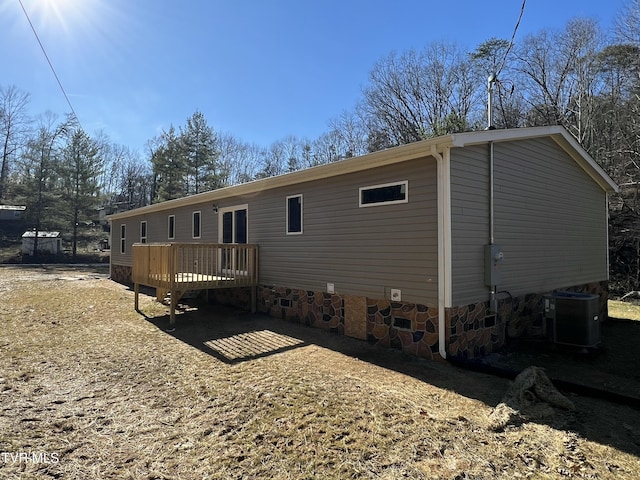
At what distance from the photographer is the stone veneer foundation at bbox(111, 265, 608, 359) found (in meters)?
5.23

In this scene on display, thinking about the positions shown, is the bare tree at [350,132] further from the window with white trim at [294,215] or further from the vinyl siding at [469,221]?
the vinyl siding at [469,221]

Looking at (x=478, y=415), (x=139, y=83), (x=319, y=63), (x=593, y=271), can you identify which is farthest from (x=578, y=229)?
(x=319, y=63)

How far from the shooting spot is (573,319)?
580 cm

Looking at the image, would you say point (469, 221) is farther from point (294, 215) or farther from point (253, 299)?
point (253, 299)

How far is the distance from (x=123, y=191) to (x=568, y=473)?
148 ft

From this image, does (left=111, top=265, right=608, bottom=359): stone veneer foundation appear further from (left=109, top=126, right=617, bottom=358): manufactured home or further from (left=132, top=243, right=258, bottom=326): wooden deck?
(left=132, top=243, right=258, bottom=326): wooden deck

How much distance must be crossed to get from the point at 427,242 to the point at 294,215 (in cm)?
320

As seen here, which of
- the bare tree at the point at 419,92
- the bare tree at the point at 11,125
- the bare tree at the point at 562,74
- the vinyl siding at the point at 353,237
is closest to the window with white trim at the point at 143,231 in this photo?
the vinyl siding at the point at 353,237

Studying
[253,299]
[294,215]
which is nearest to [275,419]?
[294,215]

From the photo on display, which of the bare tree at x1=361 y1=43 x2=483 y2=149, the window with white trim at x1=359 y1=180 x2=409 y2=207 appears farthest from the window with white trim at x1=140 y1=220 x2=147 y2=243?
the bare tree at x1=361 y1=43 x2=483 y2=149

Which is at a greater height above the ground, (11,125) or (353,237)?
(11,125)

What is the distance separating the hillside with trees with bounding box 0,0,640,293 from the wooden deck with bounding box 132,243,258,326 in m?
9.80

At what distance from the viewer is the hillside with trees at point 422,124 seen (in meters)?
15.0

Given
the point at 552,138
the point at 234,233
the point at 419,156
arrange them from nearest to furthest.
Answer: the point at 419,156 < the point at 552,138 < the point at 234,233
